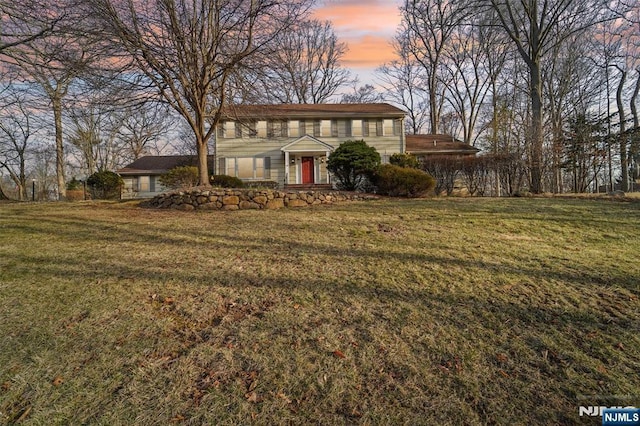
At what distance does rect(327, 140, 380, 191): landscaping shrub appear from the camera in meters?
11.2

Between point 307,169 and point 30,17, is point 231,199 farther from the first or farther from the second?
point 307,169

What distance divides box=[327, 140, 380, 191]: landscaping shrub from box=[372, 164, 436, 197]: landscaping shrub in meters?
0.67

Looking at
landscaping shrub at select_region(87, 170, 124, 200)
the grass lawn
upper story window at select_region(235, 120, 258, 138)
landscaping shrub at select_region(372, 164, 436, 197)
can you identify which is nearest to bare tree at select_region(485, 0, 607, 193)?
landscaping shrub at select_region(372, 164, 436, 197)

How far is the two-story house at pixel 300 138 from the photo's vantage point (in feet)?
65.2

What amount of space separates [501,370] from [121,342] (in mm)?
2798

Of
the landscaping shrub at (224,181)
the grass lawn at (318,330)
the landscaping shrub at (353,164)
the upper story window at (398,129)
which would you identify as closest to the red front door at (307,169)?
the landscaping shrub at (224,181)

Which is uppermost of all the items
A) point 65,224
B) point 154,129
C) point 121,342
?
point 154,129

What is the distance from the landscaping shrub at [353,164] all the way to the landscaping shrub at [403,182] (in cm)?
67

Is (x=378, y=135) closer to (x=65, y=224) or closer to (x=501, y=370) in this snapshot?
(x=65, y=224)

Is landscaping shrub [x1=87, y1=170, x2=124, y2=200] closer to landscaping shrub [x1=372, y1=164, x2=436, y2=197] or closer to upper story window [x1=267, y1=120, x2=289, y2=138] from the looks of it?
upper story window [x1=267, y1=120, x2=289, y2=138]

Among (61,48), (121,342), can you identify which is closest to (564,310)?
(121,342)

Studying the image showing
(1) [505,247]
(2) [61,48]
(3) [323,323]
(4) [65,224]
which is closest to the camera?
(3) [323,323]

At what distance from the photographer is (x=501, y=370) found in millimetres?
2197

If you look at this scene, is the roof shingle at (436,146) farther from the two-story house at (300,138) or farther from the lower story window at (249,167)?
the lower story window at (249,167)
